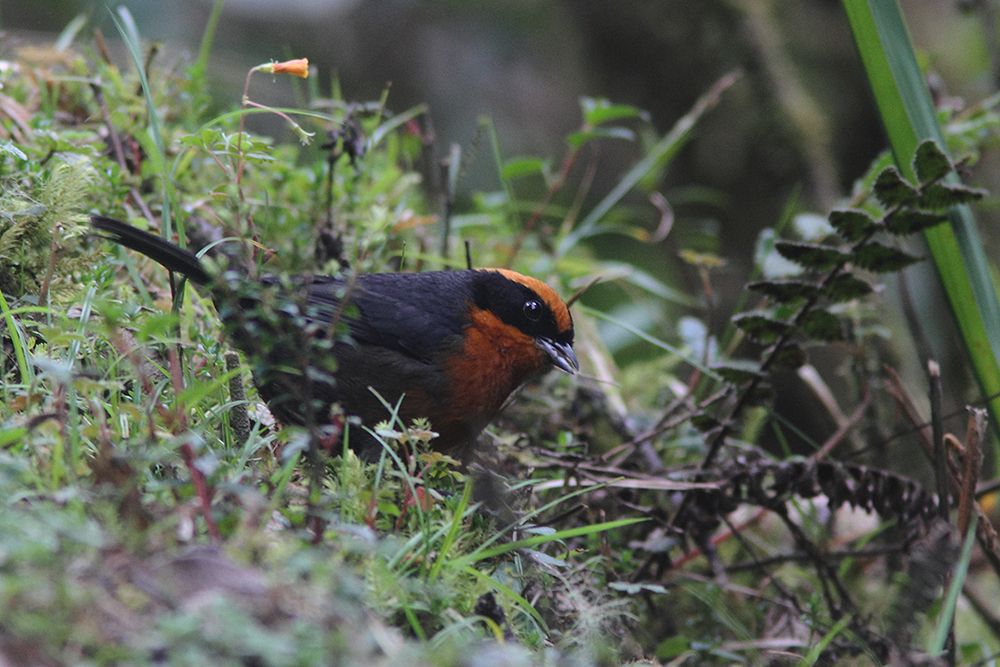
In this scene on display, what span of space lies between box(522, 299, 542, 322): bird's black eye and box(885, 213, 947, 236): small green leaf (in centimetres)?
117

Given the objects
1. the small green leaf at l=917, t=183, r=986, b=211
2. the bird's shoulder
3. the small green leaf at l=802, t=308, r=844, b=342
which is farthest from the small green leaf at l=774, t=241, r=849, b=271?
the bird's shoulder

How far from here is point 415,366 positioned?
3240 millimetres

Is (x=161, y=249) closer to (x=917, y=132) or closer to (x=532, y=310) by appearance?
(x=532, y=310)

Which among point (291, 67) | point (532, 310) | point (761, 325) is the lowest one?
point (761, 325)

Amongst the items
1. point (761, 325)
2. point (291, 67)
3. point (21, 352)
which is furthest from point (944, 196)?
point (21, 352)

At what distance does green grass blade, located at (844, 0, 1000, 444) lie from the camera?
3.34 m

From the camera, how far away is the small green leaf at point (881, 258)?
328 cm

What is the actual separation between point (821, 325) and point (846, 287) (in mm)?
153

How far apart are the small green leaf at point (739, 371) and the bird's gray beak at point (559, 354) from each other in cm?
48

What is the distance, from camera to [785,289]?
3328mm

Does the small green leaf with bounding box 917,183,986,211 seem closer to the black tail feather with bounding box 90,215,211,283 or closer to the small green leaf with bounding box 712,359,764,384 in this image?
the small green leaf with bounding box 712,359,764,384

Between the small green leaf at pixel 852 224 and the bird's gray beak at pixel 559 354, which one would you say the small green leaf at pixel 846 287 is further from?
the bird's gray beak at pixel 559 354

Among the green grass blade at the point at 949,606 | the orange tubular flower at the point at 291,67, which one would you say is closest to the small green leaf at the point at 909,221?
the green grass blade at the point at 949,606

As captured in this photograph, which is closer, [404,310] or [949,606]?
[949,606]
